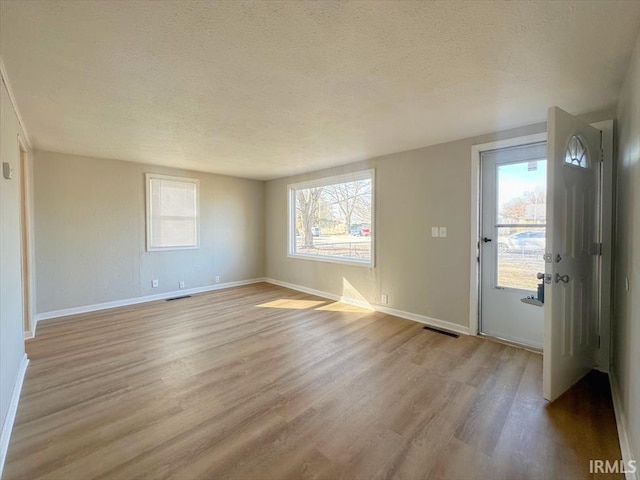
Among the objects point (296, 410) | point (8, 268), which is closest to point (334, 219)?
point (296, 410)

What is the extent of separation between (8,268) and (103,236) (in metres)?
2.66

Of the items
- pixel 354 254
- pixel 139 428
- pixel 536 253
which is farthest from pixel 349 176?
pixel 139 428

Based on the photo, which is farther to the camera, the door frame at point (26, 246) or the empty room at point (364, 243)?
the door frame at point (26, 246)

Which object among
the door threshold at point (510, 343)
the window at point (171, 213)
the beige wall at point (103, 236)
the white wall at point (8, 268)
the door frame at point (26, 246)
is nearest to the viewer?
the white wall at point (8, 268)

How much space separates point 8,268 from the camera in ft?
6.68

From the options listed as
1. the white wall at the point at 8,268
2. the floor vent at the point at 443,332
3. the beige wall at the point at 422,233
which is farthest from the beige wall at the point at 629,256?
the white wall at the point at 8,268

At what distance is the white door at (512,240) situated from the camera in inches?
116

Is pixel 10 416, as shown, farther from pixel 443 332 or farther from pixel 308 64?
pixel 443 332

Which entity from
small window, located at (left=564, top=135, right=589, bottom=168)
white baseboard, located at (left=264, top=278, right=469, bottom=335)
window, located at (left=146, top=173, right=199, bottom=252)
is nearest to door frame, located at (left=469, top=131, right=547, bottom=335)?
Answer: white baseboard, located at (left=264, top=278, right=469, bottom=335)

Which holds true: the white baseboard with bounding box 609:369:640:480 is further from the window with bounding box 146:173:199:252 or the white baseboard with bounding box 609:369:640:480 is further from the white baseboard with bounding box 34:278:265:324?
the window with bounding box 146:173:199:252

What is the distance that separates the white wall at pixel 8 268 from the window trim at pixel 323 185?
3.82 m

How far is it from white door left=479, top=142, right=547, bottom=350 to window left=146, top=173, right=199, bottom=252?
477cm

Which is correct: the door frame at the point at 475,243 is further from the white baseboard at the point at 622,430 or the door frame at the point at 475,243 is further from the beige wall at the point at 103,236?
the beige wall at the point at 103,236

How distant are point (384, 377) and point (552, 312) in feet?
4.43
